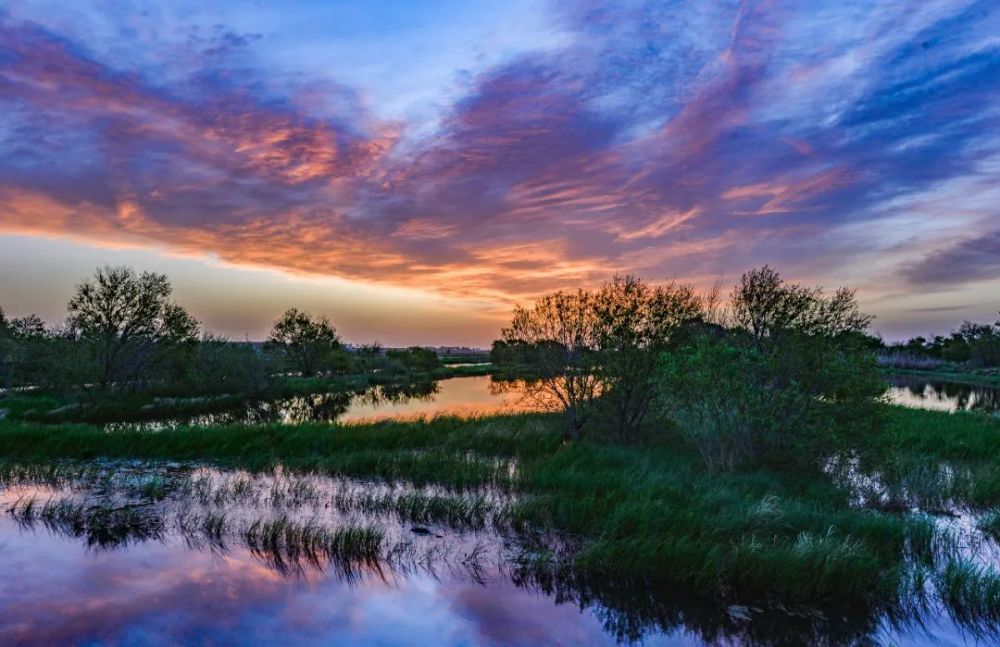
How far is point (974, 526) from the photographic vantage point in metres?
12.5

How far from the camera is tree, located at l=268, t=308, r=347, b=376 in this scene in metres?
76.4

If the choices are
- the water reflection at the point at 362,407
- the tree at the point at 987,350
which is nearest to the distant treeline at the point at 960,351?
the tree at the point at 987,350

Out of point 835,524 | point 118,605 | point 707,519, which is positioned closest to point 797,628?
point 707,519

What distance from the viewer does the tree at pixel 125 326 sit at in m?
40.6

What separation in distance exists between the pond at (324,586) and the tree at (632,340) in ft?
28.6

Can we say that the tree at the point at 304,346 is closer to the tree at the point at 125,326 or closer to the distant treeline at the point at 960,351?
the tree at the point at 125,326

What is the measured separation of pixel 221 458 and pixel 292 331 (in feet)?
200

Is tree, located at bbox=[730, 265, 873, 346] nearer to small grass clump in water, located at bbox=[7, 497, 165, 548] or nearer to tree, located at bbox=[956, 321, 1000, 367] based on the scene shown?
small grass clump in water, located at bbox=[7, 497, 165, 548]

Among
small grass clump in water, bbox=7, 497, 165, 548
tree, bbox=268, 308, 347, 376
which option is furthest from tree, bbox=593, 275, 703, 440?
tree, bbox=268, 308, 347, 376

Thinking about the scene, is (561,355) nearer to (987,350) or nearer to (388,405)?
(388,405)

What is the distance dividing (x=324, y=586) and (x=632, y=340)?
15.0 metres

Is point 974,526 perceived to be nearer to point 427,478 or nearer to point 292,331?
Answer: point 427,478

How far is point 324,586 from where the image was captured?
9.64 metres

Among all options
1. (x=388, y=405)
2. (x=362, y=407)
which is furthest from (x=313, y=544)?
(x=388, y=405)
